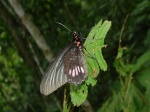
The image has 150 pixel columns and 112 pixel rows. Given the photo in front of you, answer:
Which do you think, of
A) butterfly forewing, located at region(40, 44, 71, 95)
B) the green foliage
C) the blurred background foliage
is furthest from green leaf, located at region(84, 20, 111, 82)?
the blurred background foliage

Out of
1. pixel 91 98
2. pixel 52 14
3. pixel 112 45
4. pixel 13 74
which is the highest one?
pixel 52 14

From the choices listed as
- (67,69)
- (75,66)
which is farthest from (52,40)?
(67,69)

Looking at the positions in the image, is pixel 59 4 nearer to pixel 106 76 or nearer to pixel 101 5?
pixel 101 5

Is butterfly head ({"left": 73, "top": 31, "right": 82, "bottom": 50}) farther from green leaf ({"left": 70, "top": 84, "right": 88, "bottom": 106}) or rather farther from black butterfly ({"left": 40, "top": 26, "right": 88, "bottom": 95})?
green leaf ({"left": 70, "top": 84, "right": 88, "bottom": 106})

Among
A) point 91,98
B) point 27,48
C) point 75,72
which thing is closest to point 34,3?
point 27,48

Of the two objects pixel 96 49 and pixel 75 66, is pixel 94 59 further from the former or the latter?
pixel 75 66

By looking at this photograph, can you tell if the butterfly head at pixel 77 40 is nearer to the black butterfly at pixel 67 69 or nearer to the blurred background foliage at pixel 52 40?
the black butterfly at pixel 67 69
